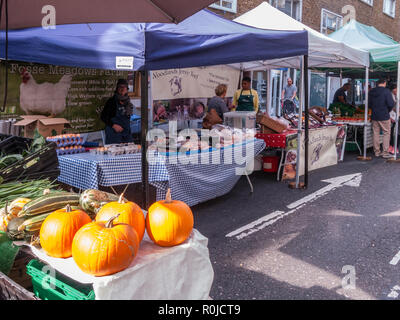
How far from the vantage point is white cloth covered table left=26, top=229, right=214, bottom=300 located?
182cm

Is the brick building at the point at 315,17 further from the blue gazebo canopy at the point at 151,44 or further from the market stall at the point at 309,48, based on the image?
the blue gazebo canopy at the point at 151,44

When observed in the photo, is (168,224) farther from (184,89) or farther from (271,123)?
(184,89)

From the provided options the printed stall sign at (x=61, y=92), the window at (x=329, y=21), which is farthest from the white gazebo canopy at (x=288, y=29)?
the window at (x=329, y=21)

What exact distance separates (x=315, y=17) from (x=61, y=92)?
14293mm

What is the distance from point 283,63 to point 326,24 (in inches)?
440

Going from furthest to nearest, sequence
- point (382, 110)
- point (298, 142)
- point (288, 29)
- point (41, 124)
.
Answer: point (382, 110)
point (288, 29)
point (298, 142)
point (41, 124)

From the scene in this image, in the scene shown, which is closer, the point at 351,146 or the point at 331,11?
the point at 351,146

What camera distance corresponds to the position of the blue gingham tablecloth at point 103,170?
4746 mm

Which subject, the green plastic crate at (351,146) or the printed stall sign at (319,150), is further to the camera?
the green plastic crate at (351,146)

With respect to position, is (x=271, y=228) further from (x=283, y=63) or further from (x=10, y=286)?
(x=283, y=63)

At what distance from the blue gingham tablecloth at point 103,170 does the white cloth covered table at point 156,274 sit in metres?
2.60

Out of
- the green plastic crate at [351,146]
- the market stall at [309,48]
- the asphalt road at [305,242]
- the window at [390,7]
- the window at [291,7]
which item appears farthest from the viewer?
the window at [390,7]

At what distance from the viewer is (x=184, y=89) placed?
388 inches

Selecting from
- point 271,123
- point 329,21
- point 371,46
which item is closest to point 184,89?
point 271,123
